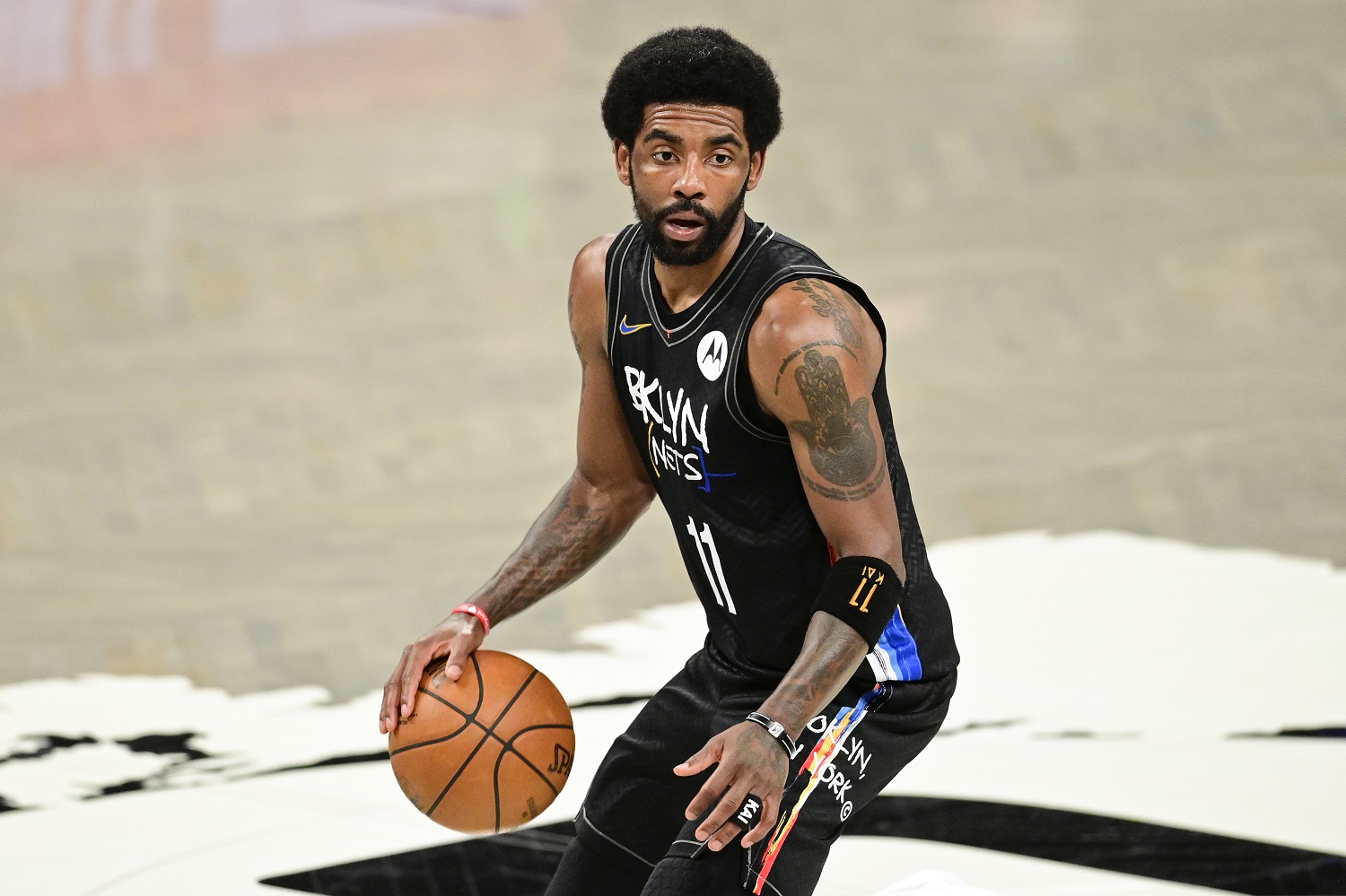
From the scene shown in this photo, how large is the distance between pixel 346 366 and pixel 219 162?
8.04 feet

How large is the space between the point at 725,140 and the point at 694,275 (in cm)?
25

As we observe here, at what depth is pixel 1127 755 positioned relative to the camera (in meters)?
4.62

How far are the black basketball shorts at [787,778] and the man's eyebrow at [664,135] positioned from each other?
94 centimetres

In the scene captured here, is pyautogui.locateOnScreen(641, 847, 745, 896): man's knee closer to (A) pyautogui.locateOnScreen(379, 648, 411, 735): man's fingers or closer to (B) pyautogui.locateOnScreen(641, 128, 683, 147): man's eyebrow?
(A) pyautogui.locateOnScreen(379, 648, 411, 735): man's fingers

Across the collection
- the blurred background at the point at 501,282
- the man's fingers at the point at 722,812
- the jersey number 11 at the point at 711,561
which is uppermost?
the blurred background at the point at 501,282

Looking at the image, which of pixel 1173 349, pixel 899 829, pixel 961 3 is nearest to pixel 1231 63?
pixel 961 3

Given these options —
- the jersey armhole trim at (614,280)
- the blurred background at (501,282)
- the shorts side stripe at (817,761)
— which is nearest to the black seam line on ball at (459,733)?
the shorts side stripe at (817,761)

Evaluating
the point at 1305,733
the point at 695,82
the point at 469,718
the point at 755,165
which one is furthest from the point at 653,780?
the point at 1305,733

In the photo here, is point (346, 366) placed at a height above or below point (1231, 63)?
below

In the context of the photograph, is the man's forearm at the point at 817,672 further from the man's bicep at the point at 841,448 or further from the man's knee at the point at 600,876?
the man's knee at the point at 600,876

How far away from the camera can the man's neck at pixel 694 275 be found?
2.74 metres

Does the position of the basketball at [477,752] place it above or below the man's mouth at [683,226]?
below

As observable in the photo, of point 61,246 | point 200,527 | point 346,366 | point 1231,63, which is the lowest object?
point 200,527

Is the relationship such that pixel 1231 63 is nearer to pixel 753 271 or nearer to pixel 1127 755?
pixel 1127 755
